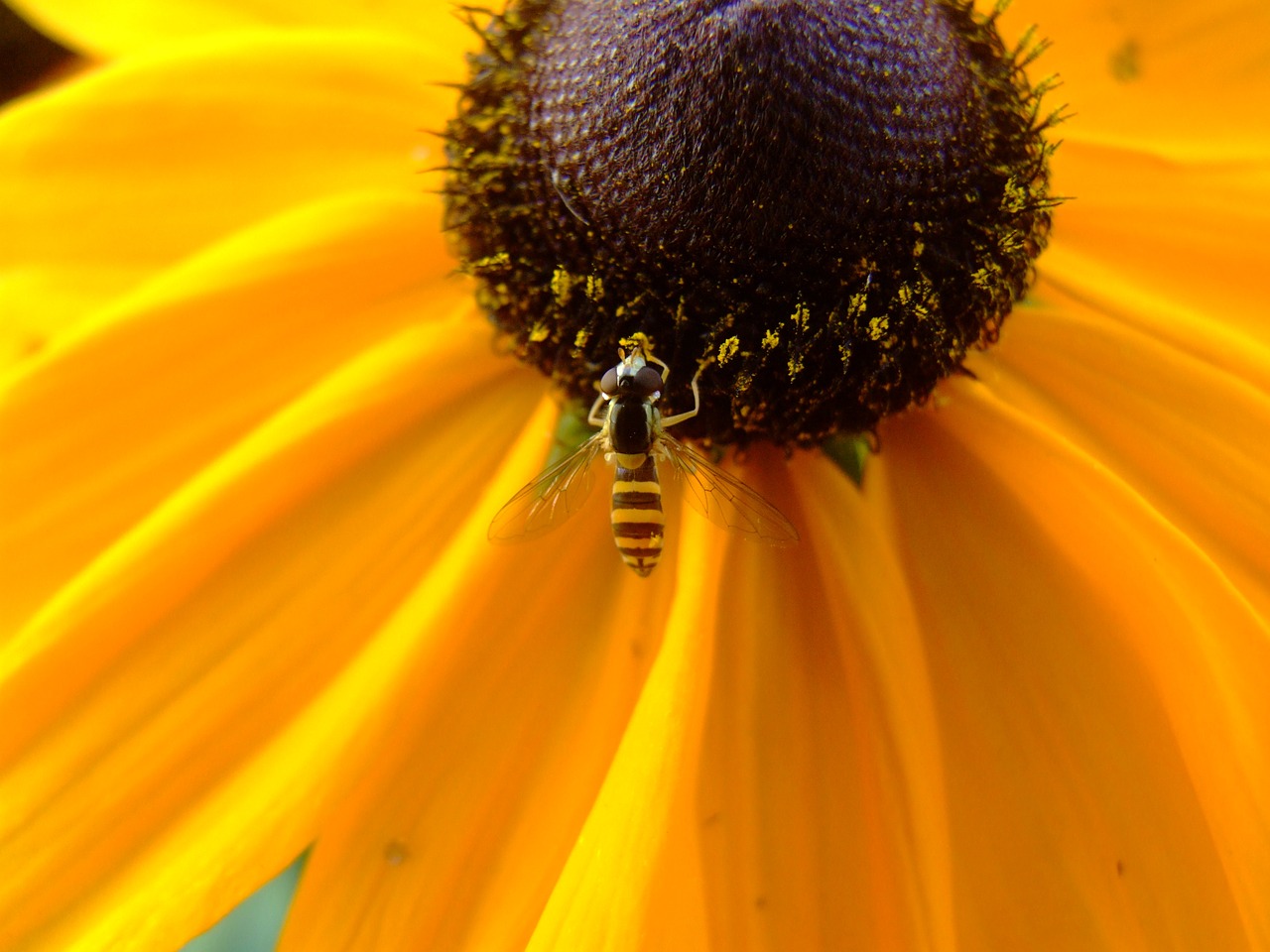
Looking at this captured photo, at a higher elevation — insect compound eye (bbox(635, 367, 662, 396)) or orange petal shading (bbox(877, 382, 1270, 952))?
insect compound eye (bbox(635, 367, 662, 396))

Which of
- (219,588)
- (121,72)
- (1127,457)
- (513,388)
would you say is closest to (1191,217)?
(1127,457)

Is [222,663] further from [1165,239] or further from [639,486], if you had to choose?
[1165,239]

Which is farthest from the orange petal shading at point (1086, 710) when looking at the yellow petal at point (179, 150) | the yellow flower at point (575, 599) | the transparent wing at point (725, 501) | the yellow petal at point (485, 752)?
the yellow petal at point (179, 150)

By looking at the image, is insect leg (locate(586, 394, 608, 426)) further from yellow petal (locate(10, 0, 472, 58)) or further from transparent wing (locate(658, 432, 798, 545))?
yellow petal (locate(10, 0, 472, 58))

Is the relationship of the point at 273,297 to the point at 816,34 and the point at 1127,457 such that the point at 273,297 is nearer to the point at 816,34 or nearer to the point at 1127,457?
the point at 816,34

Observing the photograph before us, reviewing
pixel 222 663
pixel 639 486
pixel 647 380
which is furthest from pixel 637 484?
pixel 222 663

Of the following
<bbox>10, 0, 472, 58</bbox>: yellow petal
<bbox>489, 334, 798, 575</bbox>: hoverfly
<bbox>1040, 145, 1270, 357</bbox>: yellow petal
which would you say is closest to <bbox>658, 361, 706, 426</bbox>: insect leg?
<bbox>489, 334, 798, 575</bbox>: hoverfly

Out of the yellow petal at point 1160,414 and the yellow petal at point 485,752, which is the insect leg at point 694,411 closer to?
the yellow petal at point 485,752
